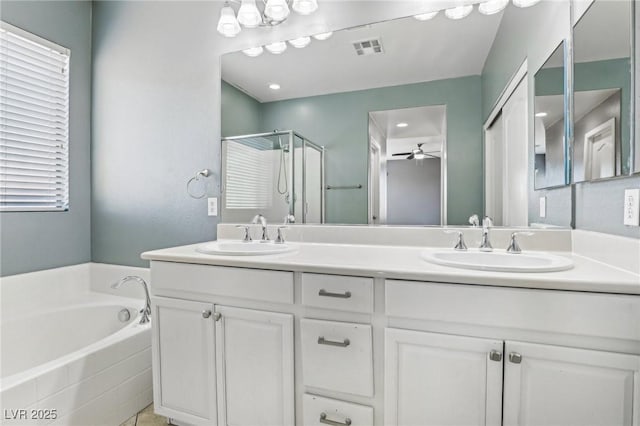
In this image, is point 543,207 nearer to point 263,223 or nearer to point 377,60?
point 377,60

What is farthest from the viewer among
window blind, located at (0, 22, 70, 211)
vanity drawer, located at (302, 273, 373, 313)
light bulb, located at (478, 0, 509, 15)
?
window blind, located at (0, 22, 70, 211)

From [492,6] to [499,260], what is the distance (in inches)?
46.1

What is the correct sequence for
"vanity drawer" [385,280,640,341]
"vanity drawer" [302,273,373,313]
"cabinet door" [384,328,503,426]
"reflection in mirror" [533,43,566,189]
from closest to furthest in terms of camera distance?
"vanity drawer" [385,280,640,341] → "cabinet door" [384,328,503,426] → "vanity drawer" [302,273,373,313] → "reflection in mirror" [533,43,566,189]

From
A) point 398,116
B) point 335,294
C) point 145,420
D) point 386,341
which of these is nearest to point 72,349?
point 145,420

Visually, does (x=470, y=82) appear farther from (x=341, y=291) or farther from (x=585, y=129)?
(x=341, y=291)

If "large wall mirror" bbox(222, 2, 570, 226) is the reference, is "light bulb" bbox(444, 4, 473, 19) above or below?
above

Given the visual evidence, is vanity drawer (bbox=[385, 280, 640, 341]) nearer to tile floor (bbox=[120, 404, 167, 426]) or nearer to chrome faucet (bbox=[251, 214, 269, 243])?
chrome faucet (bbox=[251, 214, 269, 243])

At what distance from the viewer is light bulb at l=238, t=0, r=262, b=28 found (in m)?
1.80

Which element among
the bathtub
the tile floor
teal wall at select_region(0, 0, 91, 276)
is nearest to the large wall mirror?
the bathtub

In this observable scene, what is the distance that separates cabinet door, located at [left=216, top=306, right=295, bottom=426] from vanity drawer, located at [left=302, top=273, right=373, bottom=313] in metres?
Result: 0.14

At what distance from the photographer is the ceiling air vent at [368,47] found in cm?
168

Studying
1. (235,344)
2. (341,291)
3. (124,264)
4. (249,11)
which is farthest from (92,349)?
(249,11)

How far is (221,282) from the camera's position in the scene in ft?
4.28

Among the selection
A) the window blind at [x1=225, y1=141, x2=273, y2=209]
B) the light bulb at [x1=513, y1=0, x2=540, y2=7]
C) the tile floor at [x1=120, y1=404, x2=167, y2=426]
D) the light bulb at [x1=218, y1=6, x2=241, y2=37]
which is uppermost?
the light bulb at [x1=218, y1=6, x2=241, y2=37]
